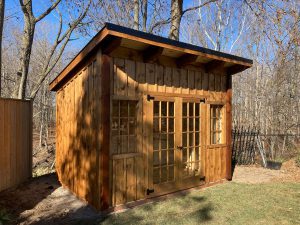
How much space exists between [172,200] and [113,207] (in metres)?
1.23

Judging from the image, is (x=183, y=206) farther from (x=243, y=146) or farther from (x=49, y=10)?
(x=49, y=10)

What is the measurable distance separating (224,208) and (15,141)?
4.63 m

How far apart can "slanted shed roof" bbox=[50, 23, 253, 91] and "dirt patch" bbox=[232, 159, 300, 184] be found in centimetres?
299

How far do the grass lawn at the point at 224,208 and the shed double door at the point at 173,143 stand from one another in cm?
37

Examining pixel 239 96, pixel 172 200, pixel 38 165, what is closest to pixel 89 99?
pixel 172 200

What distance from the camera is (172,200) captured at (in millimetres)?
5074

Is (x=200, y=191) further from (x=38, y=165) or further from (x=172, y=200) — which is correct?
(x=38, y=165)

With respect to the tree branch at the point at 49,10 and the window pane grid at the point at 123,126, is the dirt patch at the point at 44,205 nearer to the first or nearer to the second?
the window pane grid at the point at 123,126

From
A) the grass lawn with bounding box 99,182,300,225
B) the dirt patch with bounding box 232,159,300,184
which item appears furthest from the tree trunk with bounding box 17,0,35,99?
the dirt patch with bounding box 232,159,300,184

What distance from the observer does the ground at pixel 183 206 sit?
13.6 feet

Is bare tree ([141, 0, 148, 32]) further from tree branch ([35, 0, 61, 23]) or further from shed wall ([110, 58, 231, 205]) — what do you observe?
shed wall ([110, 58, 231, 205])

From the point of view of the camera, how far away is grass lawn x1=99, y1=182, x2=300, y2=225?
4.13 metres

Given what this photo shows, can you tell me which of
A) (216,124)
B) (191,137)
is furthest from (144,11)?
(191,137)

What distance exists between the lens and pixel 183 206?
4.78 metres
